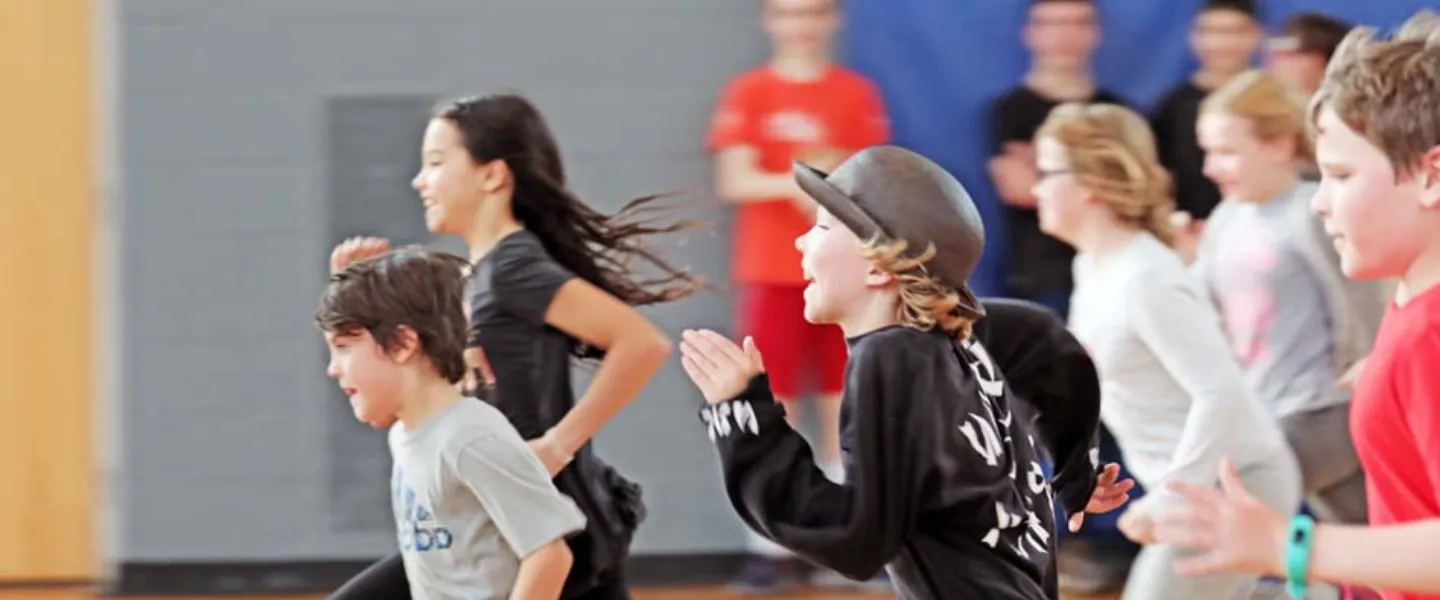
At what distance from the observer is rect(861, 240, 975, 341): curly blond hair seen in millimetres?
2604

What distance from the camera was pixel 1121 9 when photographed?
6766 mm

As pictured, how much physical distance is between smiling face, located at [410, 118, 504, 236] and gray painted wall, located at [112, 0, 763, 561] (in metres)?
2.74

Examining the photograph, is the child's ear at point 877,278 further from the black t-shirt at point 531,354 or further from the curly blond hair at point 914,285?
the black t-shirt at point 531,354

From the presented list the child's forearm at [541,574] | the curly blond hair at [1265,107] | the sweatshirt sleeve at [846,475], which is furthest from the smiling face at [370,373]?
the curly blond hair at [1265,107]

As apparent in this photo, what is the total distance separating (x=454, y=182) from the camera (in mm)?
3980

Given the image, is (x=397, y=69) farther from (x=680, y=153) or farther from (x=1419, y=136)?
(x=1419, y=136)

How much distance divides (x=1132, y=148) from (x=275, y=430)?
3.39 metres

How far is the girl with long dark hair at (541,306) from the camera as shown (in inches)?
148

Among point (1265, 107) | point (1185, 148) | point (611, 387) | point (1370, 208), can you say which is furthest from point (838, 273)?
point (1185, 148)

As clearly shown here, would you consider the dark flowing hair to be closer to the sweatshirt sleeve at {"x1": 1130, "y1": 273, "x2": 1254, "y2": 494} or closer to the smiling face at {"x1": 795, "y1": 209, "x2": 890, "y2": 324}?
the sweatshirt sleeve at {"x1": 1130, "y1": 273, "x2": 1254, "y2": 494}

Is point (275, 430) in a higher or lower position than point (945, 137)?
lower

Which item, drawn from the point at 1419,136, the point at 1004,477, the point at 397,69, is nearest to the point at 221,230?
the point at 397,69

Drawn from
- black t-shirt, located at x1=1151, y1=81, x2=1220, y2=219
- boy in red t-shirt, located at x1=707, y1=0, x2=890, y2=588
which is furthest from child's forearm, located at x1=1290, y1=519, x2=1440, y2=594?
black t-shirt, located at x1=1151, y1=81, x2=1220, y2=219

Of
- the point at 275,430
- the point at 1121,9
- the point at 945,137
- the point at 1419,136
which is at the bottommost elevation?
the point at 275,430
